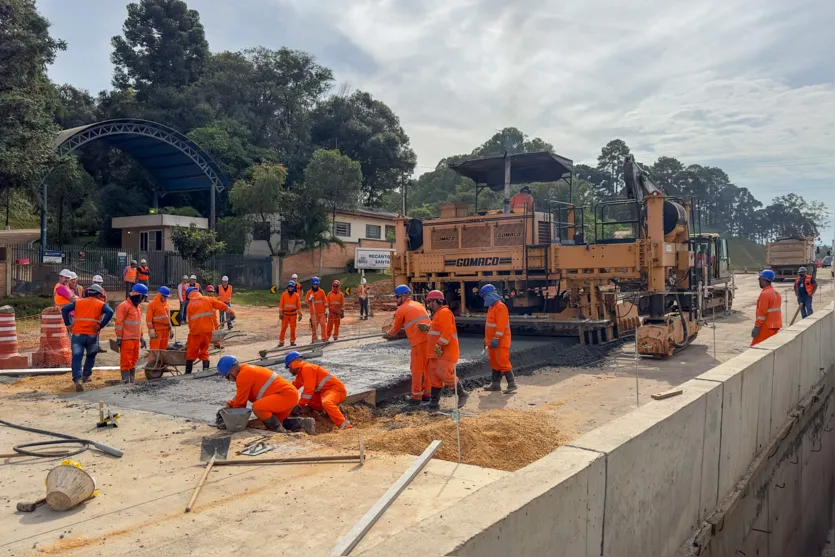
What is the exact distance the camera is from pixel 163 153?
1320 inches

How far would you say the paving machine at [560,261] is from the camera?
12117mm

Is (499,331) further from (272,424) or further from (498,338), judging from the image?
(272,424)

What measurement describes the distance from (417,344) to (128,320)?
4540 millimetres

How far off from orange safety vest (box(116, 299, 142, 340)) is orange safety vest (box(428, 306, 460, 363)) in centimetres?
473

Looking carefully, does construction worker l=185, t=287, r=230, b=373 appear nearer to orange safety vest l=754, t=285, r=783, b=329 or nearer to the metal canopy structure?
orange safety vest l=754, t=285, r=783, b=329

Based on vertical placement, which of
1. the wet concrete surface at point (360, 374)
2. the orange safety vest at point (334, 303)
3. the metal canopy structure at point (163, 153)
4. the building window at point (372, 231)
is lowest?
the wet concrete surface at point (360, 374)

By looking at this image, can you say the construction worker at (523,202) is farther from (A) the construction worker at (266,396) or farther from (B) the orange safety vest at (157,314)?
(A) the construction worker at (266,396)

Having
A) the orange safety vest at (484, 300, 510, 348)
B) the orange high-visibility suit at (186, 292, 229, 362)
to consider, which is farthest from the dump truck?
the orange high-visibility suit at (186, 292, 229, 362)

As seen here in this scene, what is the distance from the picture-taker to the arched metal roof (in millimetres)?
29047

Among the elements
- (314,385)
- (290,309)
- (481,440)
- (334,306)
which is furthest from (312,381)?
(334,306)

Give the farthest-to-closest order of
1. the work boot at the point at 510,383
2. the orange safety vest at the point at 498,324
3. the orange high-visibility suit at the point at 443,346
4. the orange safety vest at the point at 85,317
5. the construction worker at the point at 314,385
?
the orange safety vest at the point at 85,317 < the work boot at the point at 510,383 < the orange safety vest at the point at 498,324 < the orange high-visibility suit at the point at 443,346 < the construction worker at the point at 314,385

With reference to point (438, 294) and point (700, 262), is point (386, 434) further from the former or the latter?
point (700, 262)

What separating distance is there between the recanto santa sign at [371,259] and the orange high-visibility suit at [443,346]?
1533 centimetres

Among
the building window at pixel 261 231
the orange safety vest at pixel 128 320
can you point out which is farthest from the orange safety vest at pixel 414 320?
the building window at pixel 261 231
